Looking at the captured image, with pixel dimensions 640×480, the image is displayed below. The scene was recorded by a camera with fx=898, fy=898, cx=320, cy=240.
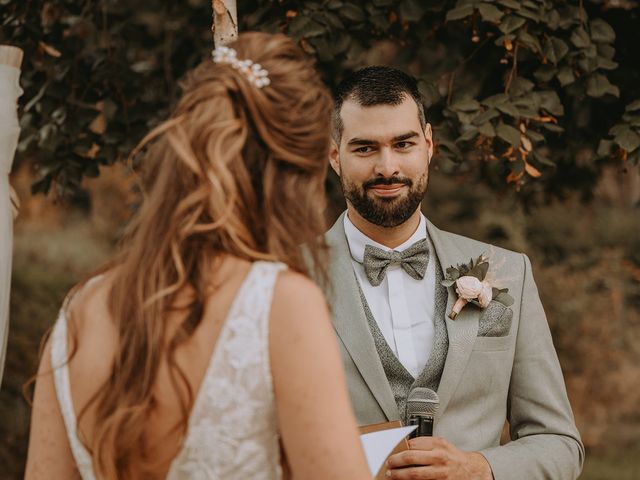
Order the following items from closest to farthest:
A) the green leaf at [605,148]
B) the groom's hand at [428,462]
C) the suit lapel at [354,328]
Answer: the groom's hand at [428,462] → the suit lapel at [354,328] → the green leaf at [605,148]

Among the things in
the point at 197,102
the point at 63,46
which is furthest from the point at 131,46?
the point at 197,102

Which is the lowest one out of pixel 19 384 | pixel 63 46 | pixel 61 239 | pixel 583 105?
pixel 19 384

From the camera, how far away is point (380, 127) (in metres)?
2.76

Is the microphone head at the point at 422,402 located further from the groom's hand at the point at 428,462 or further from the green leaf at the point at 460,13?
the green leaf at the point at 460,13

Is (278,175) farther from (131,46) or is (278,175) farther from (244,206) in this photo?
(131,46)

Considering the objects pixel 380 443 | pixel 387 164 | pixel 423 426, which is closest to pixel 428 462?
pixel 423 426

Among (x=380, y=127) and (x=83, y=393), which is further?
(x=380, y=127)

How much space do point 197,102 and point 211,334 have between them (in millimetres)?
417

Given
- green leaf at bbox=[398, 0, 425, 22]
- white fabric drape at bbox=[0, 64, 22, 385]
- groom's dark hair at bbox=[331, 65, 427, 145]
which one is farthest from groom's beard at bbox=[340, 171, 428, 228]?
white fabric drape at bbox=[0, 64, 22, 385]

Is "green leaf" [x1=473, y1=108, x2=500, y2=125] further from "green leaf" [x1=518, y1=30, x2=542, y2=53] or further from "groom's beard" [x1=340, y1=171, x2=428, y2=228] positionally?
"groom's beard" [x1=340, y1=171, x2=428, y2=228]

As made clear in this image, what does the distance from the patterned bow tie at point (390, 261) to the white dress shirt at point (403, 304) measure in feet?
Answer: 0.08

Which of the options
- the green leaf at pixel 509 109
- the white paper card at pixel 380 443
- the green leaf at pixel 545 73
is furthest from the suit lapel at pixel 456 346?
the green leaf at pixel 545 73

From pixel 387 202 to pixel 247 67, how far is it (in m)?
1.18

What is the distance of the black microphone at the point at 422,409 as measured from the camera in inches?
93.7
